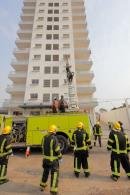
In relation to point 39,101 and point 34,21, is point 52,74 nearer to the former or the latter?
point 39,101

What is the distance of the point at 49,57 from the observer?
3853 cm

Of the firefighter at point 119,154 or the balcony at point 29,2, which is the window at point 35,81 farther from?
the firefighter at point 119,154

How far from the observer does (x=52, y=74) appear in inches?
1428

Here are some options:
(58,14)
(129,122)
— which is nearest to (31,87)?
(129,122)

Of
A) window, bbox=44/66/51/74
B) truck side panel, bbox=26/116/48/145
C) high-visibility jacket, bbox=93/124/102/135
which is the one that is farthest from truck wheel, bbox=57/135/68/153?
window, bbox=44/66/51/74

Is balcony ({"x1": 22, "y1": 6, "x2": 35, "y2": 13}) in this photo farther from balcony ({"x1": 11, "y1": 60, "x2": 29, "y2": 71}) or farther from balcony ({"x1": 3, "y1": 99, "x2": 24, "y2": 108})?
balcony ({"x1": 3, "y1": 99, "x2": 24, "y2": 108})

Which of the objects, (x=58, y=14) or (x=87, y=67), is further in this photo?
(x=58, y=14)

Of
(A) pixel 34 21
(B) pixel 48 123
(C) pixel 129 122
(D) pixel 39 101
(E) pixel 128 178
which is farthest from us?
(A) pixel 34 21

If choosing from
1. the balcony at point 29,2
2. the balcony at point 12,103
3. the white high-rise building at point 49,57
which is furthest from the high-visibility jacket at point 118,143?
the balcony at point 29,2

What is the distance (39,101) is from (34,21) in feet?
71.5

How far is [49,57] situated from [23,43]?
8060 millimetres

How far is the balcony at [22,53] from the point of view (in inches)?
1571

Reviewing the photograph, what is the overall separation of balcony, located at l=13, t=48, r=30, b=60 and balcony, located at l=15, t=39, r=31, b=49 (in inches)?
68.0

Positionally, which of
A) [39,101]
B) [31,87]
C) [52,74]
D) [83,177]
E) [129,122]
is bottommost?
[83,177]
